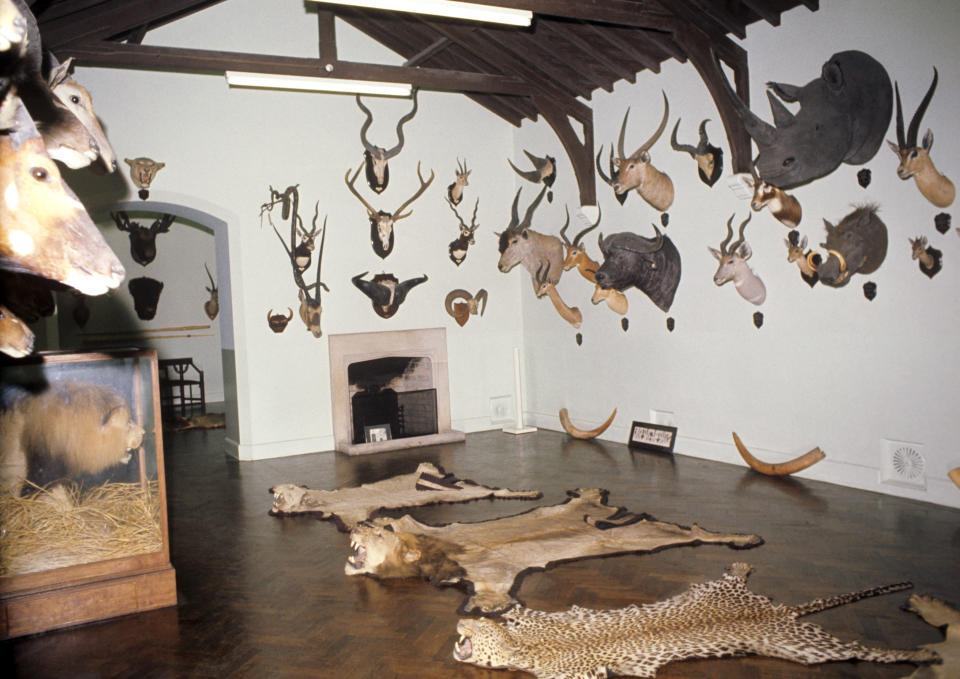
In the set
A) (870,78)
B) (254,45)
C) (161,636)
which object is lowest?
(161,636)

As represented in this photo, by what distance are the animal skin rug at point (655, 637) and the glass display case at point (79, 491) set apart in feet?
6.17

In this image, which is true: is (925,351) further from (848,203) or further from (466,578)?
(466,578)

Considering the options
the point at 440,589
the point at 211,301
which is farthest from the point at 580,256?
the point at 211,301

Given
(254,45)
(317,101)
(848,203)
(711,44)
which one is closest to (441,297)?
(317,101)

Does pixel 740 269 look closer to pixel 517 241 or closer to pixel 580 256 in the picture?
pixel 580 256

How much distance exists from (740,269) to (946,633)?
148 inches

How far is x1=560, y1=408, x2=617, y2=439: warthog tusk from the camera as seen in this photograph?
26.2 feet

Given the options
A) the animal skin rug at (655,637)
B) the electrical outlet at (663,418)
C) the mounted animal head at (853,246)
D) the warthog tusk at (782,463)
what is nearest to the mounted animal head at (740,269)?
the mounted animal head at (853,246)

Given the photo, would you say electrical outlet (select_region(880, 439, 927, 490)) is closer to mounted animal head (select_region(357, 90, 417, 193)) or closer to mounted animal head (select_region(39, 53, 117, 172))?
mounted animal head (select_region(39, 53, 117, 172))

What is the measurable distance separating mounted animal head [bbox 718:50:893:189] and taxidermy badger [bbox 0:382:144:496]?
491 cm

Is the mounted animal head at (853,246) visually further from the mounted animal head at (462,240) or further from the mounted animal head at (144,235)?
the mounted animal head at (144,235)

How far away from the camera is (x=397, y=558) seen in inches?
172

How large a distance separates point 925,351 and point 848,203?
1.24 m

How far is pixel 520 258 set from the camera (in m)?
8.82
